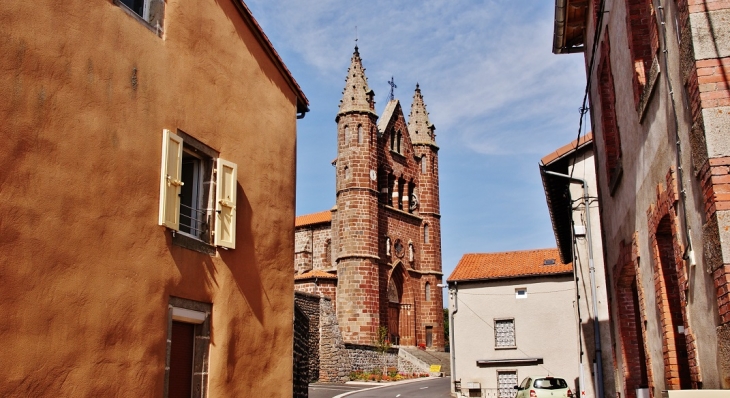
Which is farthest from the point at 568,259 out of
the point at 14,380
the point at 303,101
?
the point at 14,380

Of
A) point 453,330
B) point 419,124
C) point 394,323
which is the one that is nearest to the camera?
point 453,330

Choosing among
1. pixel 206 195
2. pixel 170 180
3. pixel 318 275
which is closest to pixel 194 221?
pixel 206 195

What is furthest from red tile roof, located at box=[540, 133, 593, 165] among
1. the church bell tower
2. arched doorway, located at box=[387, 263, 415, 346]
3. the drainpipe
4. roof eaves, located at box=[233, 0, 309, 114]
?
arched doorway, located at box=[387, 263, 415, 346]

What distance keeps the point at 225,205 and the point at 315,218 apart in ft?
146

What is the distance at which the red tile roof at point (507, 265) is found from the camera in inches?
1078

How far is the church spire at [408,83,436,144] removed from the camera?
54.5 metres

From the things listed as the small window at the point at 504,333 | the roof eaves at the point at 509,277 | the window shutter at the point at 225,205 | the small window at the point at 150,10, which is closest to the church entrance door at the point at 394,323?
the roof eaves at the point at 509,277

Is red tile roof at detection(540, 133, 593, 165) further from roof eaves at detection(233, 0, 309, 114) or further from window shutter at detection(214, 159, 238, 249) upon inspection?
window shutter at detection(214, 159, 238, 249)

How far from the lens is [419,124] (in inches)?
2170

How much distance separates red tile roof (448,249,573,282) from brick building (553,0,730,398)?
16.0 metres

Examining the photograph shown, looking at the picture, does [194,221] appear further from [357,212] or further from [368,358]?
[357,212]

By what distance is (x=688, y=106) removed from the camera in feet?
18.3

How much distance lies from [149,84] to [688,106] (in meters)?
5.77

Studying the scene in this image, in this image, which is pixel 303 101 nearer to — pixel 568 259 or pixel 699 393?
pixel 699 393
